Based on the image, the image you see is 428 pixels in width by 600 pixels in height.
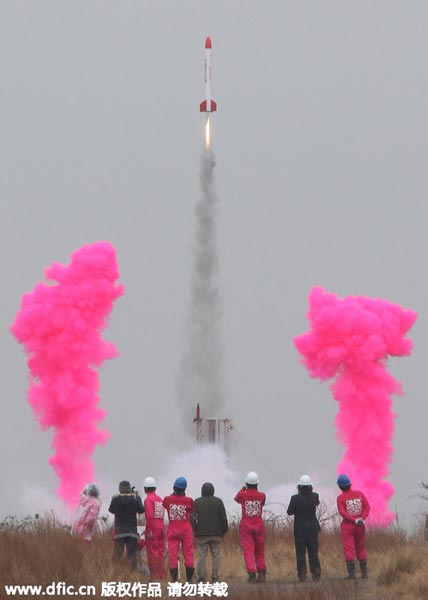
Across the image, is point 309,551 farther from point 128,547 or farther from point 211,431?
point 211,431

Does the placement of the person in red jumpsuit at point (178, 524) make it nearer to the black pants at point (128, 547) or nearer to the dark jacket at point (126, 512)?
the dark jacket at point (126, 512)

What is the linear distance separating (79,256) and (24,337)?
349 cm

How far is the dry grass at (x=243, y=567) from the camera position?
79.9 feet

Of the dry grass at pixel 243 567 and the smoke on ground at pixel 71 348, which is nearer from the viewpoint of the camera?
the dry grass at pixel 243 567

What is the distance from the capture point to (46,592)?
2330cm

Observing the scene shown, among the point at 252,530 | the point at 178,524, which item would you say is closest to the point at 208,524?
the point at 178,524

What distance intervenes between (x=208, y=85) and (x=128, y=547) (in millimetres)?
29619

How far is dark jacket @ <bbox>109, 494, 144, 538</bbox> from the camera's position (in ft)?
88.3

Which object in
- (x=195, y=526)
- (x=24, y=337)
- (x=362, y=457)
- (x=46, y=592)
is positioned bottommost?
(x=46, y=592)

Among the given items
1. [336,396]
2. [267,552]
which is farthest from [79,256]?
[267,552]

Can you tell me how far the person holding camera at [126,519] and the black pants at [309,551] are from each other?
10.3ft

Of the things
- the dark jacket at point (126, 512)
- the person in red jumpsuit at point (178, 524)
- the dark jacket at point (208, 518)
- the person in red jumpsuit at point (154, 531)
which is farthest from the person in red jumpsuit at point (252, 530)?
the dark jacket at point (126, 512)

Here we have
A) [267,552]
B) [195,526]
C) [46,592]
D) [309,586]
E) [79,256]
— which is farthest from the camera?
[79,256]

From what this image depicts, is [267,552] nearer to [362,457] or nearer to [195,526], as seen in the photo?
[195,526]
